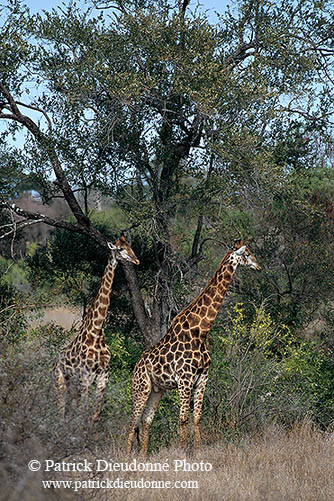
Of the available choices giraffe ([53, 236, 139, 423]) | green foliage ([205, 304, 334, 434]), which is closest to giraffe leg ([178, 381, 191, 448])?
giraffe ([53, 236, 139, 423])

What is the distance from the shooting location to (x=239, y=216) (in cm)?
1399

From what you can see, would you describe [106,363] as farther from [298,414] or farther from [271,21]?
[271,21]

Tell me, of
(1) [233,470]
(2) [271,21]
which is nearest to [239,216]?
(2) [271,21]

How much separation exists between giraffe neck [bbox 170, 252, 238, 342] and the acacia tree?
7.25 ft

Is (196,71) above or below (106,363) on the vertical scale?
above

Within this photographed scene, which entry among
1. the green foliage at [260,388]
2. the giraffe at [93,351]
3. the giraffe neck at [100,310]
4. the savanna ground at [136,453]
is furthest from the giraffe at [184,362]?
the green foliage at [260,388]

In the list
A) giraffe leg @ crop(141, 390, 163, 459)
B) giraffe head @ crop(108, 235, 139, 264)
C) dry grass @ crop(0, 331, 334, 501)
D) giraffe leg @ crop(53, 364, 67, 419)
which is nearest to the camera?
dry grass @ crop(0, 331, 334, 501)

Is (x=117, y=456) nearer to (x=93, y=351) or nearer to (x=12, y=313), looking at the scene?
(x=93, y=351)

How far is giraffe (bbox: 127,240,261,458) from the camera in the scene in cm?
841

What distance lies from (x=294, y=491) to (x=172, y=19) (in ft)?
24.8

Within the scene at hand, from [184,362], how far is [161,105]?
4.85m

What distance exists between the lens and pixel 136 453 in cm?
848

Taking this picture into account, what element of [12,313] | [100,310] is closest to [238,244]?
[100,310]

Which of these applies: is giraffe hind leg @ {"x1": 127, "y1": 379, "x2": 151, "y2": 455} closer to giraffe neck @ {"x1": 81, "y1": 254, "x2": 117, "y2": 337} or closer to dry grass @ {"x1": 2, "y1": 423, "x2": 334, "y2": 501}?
dry grass @ {"x1": 2, "y1": 423, "x2": 334, "y2": 501}
